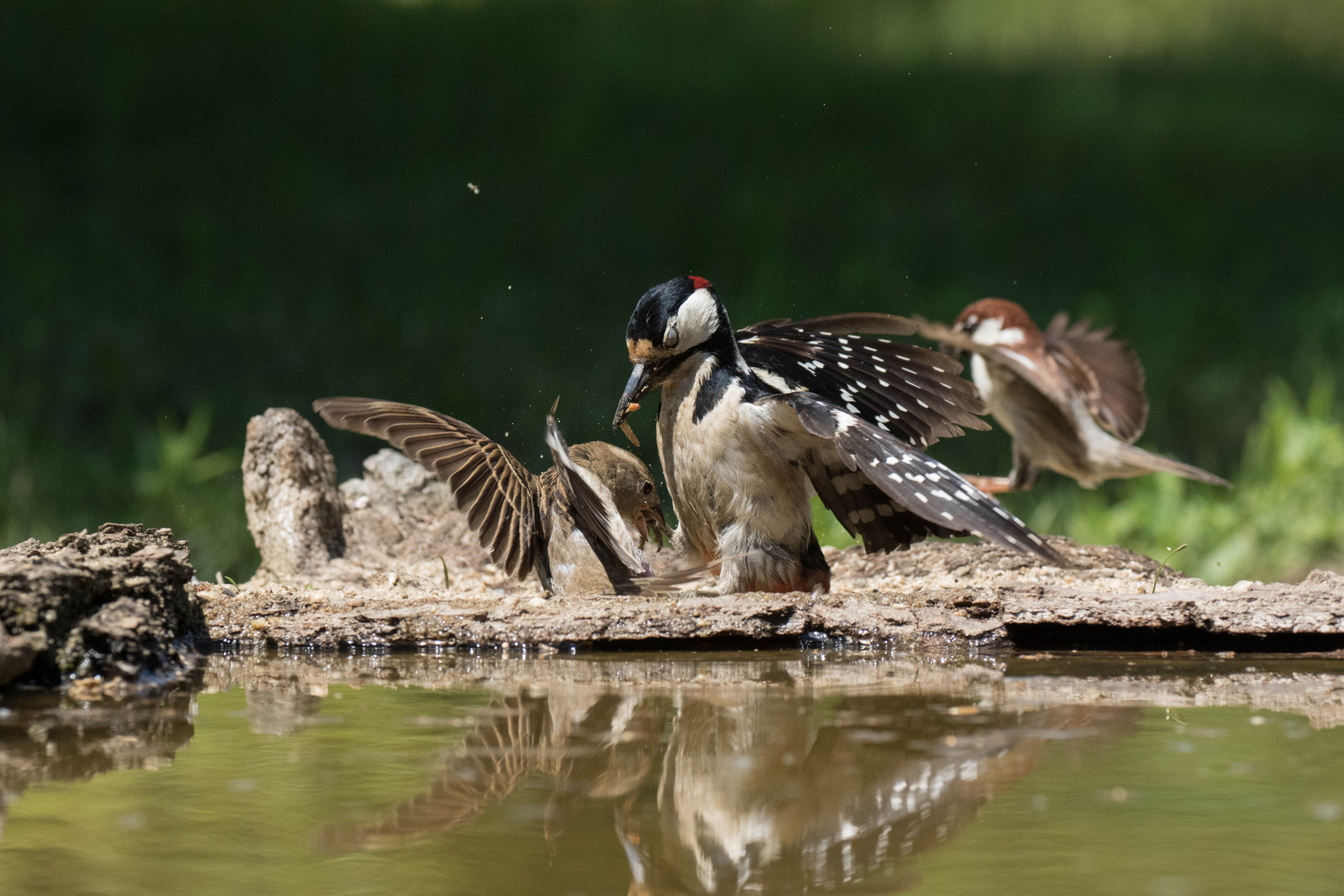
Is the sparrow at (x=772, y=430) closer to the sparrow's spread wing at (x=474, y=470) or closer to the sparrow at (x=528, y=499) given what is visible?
the sparrow at (x=528, y=499)

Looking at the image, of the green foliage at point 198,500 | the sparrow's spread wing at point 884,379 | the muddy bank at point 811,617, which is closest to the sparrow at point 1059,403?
the sparrow's spread wing at point 884,379

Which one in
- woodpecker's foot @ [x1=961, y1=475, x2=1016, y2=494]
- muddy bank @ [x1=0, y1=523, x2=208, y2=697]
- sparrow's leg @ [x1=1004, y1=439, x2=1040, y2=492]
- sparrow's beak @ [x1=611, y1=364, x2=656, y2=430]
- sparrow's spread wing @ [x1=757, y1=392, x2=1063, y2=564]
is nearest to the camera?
muddy bank @ [x1=0, y1=523, x2=208, y2=697]

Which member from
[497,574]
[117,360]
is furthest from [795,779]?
[117,360]

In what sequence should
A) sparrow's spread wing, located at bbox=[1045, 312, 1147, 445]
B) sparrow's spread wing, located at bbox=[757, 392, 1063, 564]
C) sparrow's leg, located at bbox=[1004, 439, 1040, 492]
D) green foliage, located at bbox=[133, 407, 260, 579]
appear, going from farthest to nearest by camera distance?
sparrow's leg, located at bbox=[1004, 439, 1040, 492] < sparrow's spread wing, located at bbox=[1045, 312, 1147, 445] < green foliage, located at bbox=[133, 407, 260, 579] < sparrow's spread wing, located at bbox=[757, 392, 1063, 564]

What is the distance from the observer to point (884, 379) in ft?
13.1

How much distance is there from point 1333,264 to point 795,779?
8855 millimetres

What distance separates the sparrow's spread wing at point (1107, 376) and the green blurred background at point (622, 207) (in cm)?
70

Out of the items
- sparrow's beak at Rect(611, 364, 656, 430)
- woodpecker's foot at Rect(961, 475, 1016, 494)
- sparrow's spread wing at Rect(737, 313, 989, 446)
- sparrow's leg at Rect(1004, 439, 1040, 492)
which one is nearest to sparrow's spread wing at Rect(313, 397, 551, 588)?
sparrow's beak at Rect(611, 364, 656, 430)

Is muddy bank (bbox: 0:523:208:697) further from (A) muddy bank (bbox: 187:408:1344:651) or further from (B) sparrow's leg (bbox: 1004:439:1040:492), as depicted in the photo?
(B) sparrow's leg (bbox: 1004:439:1040:492)

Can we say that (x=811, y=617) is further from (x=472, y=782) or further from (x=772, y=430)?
(x=472, y=782)

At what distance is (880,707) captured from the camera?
2490mm

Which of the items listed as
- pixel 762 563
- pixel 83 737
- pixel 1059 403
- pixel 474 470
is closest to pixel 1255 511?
pixel 1059 403

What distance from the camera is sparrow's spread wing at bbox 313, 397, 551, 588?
3889 millimetres

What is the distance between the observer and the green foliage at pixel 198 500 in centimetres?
569
